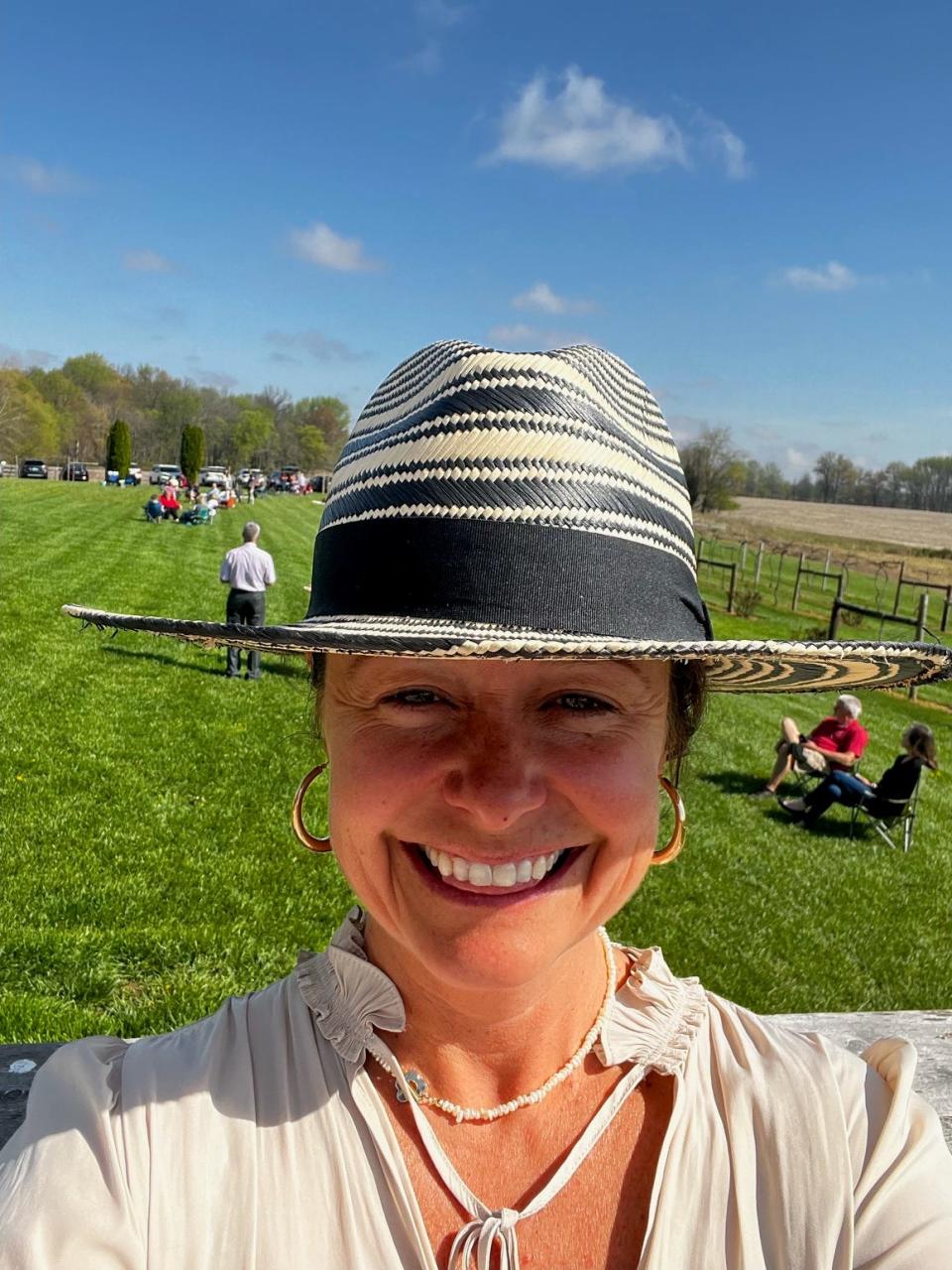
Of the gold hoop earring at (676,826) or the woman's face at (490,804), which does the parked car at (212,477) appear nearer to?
the gold hoop earring at (676,826)

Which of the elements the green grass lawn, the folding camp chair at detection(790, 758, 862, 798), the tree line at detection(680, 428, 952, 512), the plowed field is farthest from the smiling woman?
the tree line at detection(680, 428, 952, 512)

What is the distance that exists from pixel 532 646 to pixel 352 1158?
2.74 ft

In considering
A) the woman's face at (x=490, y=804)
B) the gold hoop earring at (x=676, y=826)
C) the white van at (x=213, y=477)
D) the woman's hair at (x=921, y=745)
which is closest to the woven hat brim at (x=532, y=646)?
the woman's face at (x=490, y=804)

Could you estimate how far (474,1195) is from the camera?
1420mm

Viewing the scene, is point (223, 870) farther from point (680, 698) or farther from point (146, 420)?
point (146, 420)

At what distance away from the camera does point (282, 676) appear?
13102 mm

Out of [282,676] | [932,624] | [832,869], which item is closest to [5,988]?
[832,869]

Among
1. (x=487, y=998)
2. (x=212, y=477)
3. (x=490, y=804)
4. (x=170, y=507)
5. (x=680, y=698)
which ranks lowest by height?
(x=170, y=507)

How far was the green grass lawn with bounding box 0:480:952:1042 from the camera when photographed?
5023mm

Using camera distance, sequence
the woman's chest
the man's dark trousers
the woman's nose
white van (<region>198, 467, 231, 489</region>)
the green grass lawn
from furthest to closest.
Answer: white van (<region>198, 467, 231, 489</region>) < the man's dark trousers < the green grass lawn < the woman's chest < the woman's nose

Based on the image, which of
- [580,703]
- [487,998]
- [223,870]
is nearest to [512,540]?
[580,703]

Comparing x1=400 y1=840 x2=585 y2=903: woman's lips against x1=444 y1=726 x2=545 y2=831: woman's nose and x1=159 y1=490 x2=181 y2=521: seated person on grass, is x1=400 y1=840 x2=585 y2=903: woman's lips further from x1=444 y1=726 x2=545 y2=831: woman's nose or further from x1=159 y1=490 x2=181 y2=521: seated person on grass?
x1=159 y1=490 x2=181 y2=521: seated person on grass

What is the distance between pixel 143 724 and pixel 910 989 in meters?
7.56

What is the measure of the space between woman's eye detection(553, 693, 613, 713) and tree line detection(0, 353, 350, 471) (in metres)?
70.5
